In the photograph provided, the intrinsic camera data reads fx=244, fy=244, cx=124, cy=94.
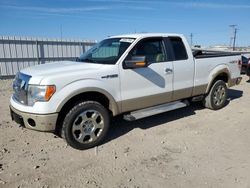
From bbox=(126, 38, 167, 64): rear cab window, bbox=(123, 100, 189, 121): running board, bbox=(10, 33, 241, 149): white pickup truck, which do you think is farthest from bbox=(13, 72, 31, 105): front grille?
bbox=(126, 38, 167, 64): rear cab window

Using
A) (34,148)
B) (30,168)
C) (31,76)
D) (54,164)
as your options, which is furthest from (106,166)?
(31,76)

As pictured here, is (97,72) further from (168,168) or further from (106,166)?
(168,168)

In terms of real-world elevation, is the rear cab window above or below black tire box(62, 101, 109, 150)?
above

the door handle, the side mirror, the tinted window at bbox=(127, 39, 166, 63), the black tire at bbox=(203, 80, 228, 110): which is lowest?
the black tire at bbox=(203, 80, 228, 110)

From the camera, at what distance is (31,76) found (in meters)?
3.98

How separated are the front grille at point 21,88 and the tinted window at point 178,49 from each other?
10.2 feet

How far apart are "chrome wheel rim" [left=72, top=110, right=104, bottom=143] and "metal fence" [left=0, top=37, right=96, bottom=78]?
10.4 metres

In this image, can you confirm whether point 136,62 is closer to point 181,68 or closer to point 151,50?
point 151,50

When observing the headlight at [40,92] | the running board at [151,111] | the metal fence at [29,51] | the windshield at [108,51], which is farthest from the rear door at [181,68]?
the metal fence at [29,51]

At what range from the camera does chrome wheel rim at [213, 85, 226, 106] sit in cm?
653

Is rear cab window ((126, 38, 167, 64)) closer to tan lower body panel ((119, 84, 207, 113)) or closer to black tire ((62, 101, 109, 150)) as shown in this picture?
tan lower body panel ((119, 84, 207, 113))

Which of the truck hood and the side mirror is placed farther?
the side mirror

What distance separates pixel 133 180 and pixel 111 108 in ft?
5.14

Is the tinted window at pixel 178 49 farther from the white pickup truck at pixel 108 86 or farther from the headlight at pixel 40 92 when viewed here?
the headlight at pixel 40 92
